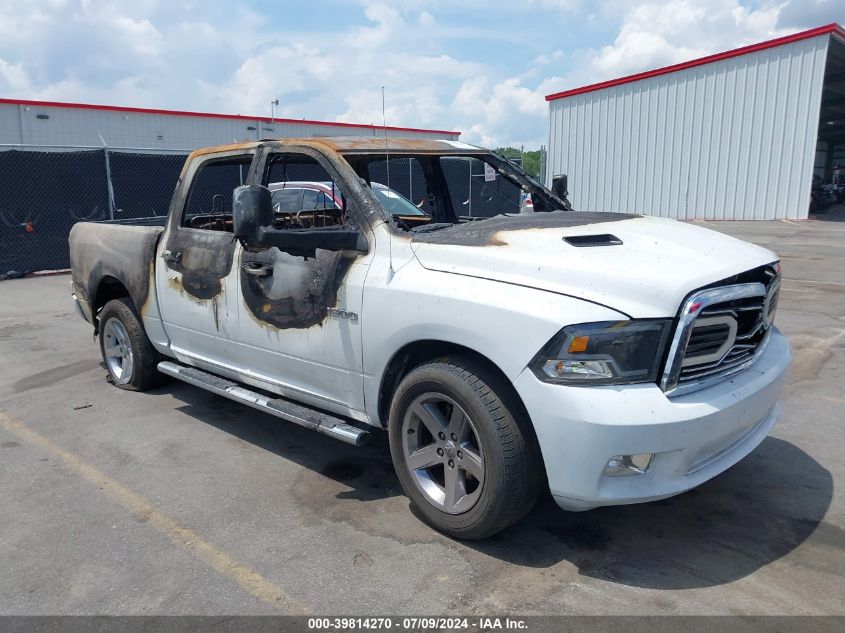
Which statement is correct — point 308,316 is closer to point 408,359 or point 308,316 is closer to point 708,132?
point 408,359

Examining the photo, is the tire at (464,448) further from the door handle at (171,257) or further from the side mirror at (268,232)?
the door handle at (171,257)

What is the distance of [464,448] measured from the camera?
315 cm

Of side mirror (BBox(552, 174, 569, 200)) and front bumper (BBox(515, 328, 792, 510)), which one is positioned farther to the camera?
side mirror (BBox(552, 174, 569, 200))

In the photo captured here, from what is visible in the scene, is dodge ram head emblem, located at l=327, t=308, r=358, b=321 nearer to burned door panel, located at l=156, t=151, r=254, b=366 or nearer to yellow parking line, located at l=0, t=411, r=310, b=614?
burned door panel, located at l=156, t=151, r=254, b=366

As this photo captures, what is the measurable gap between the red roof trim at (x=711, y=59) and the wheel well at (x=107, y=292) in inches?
790

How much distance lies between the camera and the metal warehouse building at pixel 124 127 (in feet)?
75.2

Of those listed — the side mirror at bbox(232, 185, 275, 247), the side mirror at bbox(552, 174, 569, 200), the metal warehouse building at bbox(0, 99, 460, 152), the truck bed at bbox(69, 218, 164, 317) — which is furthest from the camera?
the metal warehouse building at bbox(0, 99, 460, 152)

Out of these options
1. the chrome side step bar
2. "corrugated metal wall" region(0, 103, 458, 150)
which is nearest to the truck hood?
→ the chrome side step bar

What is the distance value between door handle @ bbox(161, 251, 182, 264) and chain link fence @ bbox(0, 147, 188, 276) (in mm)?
7939

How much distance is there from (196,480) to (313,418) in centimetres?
88

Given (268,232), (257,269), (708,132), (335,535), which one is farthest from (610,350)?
(708,132)

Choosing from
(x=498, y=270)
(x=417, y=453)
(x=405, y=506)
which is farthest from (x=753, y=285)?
(x=405, y=506)

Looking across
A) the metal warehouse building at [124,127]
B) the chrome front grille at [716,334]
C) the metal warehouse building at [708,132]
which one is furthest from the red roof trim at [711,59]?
the chrome front grille at [716,334]

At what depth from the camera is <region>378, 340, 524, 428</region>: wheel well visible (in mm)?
3244
